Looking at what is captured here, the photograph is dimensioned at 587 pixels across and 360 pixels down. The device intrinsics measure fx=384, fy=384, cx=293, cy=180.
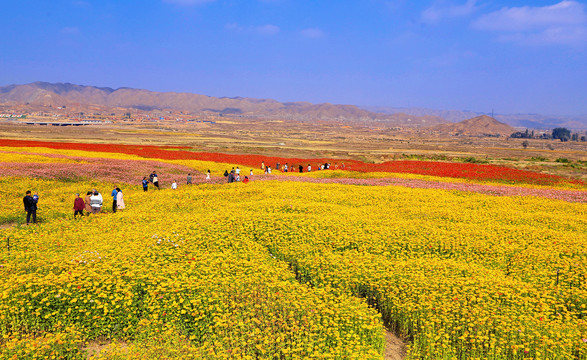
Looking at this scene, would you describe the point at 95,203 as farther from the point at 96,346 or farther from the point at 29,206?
the point at 96,346

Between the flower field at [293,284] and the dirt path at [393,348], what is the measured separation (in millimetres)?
323

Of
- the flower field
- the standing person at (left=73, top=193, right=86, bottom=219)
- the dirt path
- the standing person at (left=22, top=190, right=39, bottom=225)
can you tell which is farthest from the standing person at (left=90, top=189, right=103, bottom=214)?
the dirt path

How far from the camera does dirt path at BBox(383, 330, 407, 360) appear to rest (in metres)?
11.5

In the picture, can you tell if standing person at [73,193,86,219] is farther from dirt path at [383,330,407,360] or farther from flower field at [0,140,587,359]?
dirt path at [383,330,407,360]

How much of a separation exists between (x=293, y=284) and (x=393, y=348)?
391cm

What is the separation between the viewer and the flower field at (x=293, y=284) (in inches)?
424

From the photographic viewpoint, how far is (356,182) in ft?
144

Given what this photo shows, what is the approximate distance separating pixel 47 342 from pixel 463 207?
27.0 m

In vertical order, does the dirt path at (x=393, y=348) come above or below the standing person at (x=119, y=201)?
below

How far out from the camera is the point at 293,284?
45.2 ft

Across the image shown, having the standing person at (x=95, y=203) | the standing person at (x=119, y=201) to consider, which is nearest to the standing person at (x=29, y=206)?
the standing person at (x=95, y=203)

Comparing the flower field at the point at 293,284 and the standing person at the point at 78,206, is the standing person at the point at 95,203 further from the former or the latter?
the flower field at the point at 293,284

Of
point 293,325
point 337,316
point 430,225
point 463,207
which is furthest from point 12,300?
point 463,207

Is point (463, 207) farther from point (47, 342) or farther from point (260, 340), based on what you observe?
point (47, 342)
